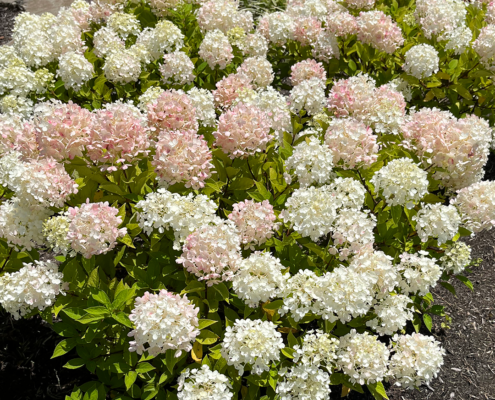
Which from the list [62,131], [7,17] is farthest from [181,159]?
[7,17]

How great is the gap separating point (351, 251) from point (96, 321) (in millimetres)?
1793

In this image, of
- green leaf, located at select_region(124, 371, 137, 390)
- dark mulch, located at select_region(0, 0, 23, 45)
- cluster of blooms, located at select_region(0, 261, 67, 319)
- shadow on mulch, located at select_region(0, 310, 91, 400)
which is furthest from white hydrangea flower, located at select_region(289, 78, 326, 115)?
dark mulch, located at select_region(0, 0, 23, 45)

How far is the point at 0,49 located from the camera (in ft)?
16.3

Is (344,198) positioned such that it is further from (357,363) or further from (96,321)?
(96,321)

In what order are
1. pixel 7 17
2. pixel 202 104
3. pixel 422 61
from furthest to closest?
pixel 7 17, pixel 422 61, pixel 202 104

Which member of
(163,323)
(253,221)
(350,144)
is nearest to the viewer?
(163,323)

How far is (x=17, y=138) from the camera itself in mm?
3314

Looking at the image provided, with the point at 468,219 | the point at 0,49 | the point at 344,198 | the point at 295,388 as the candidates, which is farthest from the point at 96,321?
Answer: the point at 0,49

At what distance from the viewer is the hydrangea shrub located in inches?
106

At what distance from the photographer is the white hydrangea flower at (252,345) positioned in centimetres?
251

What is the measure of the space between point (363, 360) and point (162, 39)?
3.79 metres

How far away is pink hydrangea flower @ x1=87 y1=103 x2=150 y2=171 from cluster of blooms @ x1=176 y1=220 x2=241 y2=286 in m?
0.78

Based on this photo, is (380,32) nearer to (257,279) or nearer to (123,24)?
(123,24)

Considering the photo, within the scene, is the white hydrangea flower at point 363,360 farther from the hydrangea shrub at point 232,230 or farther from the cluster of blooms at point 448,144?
the cluster of blooms at point 448,144
